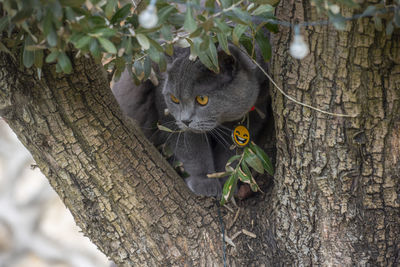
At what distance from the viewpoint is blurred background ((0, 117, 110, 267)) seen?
487 cm

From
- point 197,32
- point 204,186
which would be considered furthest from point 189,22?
point 204,186

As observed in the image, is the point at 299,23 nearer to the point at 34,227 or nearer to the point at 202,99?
the point at 202,99

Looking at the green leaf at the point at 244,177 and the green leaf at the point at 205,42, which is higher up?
the green leaf at the point at 205,42

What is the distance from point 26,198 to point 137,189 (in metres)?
4.35

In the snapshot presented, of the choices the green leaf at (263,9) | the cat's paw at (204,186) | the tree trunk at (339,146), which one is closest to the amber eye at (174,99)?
the cat's paw at (204,186)

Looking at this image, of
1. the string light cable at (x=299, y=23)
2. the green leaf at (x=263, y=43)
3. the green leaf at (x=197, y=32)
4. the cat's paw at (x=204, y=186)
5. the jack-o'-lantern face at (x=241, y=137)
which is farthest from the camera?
the cat's paw at (x=204, y=186)

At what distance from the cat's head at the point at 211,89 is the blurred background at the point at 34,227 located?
3630 mm

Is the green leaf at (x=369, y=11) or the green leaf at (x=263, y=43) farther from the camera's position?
the green leaf at (x=263, y=43)

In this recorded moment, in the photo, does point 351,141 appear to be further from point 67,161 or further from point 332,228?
point 67,161

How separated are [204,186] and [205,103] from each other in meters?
A: 0.37

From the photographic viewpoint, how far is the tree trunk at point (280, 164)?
109 cm

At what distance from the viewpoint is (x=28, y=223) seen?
5.11m

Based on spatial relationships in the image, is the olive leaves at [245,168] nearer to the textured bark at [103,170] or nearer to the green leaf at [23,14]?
the textured bark at [103,170]

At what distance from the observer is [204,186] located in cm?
175
